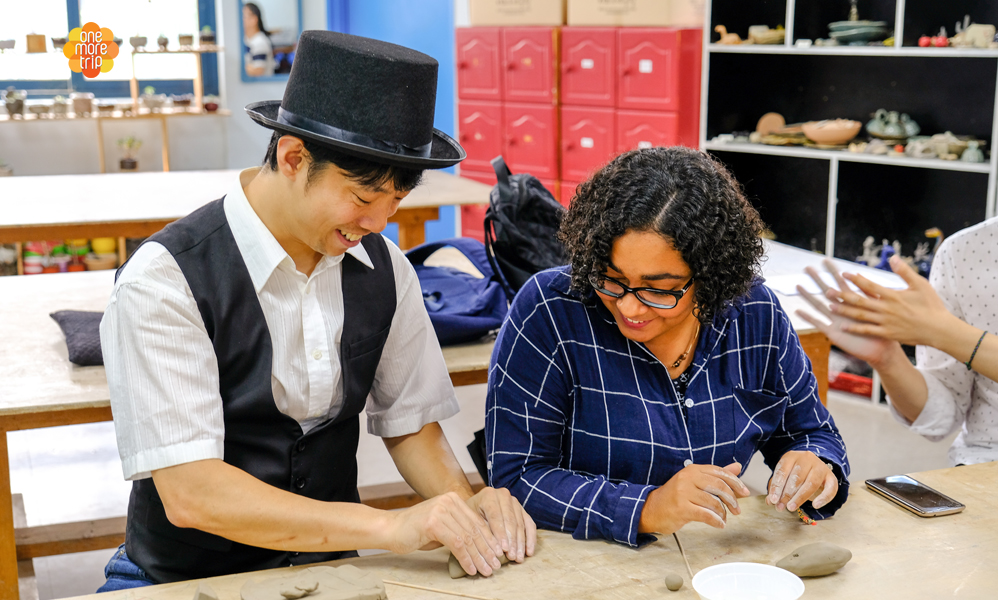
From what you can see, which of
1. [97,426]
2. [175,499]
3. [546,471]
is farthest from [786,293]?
[97,426]

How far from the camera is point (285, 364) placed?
4.53ft

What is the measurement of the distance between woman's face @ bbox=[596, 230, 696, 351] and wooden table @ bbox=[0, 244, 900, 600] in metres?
0.74

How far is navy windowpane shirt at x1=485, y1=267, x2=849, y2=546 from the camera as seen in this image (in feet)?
4.70

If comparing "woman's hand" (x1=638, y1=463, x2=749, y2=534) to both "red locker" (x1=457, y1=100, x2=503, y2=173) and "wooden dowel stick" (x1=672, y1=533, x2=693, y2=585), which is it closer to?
"wooden dowel stick" (x1=672, y1=533, x2=693, y2=585)

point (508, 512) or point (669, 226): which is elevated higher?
point (669, 226)

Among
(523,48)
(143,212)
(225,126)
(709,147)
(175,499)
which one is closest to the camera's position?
(175,499)

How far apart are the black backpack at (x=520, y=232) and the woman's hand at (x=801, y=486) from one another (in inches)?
36.5

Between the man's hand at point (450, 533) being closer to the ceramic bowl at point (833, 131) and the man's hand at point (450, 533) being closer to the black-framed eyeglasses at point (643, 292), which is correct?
the black-framed eyeglasses at point (643, 292)

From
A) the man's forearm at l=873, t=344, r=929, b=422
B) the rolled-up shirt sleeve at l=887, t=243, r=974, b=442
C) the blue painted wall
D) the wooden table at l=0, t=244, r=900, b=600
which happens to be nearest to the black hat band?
the wooden table at l=0, t=244, r=900, b=600

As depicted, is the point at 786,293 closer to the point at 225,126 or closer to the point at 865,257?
the point at 865,257

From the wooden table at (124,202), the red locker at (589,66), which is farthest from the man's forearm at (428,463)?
the red locker at (589,66)

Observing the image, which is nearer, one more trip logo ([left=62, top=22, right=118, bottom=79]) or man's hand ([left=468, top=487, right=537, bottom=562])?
man's hand ([left=468, top=487, right=537, bottom=562])

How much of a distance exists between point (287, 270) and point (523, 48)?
409cm

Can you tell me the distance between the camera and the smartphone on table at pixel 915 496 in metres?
Result: 1.39
